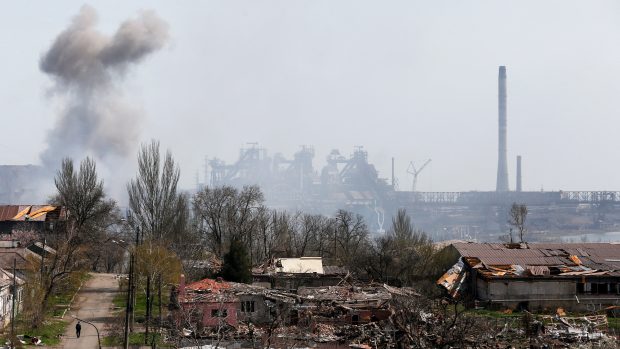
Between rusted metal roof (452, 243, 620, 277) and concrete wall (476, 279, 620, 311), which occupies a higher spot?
rusted metal roof (452, 243, 620, 277)

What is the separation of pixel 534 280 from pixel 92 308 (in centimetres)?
1339

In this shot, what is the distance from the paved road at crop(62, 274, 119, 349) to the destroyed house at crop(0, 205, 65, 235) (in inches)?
235

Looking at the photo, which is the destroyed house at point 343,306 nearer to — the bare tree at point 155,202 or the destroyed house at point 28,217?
the bare tree at point 155,202

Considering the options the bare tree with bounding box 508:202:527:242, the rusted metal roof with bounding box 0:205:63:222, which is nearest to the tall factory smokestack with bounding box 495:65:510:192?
the bare tree with bounding box 508:202:527:242

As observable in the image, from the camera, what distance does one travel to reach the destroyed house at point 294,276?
28203mm

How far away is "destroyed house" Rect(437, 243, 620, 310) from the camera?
26109mm

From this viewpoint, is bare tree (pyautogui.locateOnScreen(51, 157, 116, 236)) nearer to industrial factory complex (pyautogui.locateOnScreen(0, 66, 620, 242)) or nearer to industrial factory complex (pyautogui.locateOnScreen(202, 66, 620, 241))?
industrial factory complex (pyautogui.locateOnScreen(0, 66, 620, 242))

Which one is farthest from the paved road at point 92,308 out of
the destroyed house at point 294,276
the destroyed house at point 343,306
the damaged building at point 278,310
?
the destroyed house at point 343,306

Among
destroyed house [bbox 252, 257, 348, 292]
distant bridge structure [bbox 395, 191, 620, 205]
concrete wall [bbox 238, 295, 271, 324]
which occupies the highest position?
distant bridge structure [bbox 395, 191, 620, 205]

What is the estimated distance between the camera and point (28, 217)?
41.1m

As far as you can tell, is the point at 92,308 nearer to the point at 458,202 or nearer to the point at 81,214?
the point at 81,214

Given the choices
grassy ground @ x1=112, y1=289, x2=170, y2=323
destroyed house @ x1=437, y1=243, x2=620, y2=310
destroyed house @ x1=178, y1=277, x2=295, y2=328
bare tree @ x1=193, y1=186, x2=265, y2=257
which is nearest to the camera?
destroyed house @ x1=178, y1=277, x2=295, y2=328

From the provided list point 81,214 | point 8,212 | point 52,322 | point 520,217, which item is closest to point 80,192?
point 81,214

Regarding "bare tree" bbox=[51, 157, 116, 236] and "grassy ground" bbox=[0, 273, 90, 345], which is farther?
"bare tree" bbox=[51, 157, 116, 236]
